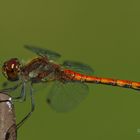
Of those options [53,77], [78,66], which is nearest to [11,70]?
[53,77]

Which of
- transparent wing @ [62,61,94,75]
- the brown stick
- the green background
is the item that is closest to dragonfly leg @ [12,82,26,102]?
transparent wing @ [62,61,94,75]

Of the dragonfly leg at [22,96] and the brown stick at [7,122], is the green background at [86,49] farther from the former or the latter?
the brown stick at [7,122]

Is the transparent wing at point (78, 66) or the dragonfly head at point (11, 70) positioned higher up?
the transparent wing at point (78, 66)

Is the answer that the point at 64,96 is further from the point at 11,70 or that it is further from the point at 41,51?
the point at 11,70

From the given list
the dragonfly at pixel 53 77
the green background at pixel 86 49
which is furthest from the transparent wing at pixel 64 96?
the green background at pixel 86 49

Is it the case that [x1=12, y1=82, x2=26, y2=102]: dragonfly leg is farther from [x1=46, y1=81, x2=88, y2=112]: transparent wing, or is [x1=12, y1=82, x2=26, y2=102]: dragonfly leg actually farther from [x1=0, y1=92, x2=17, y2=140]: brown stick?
[x1=0, y1=92, x2=17, y2=140]: brown stick
